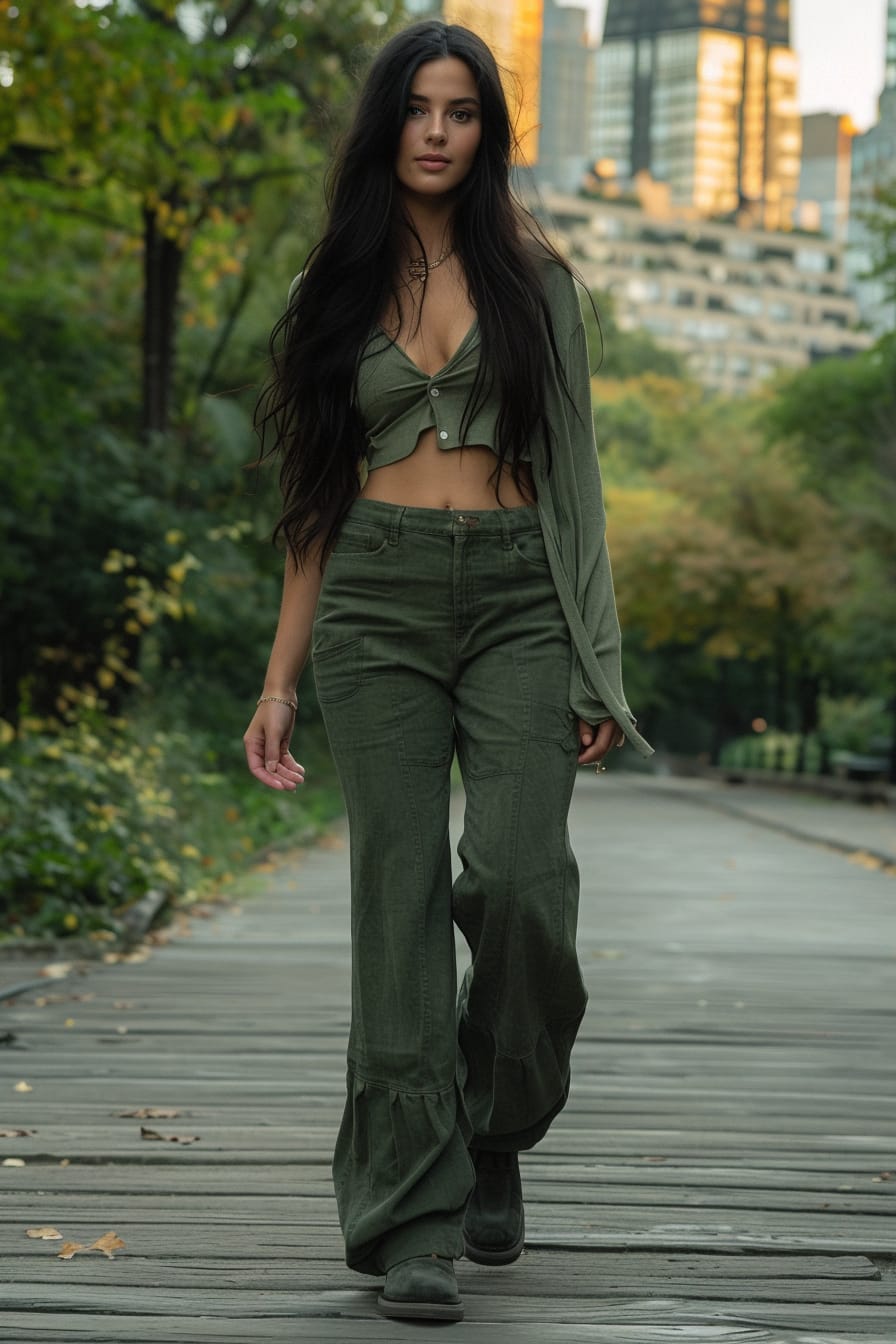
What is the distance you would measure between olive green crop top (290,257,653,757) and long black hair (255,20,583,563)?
2cm

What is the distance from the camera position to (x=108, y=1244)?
11.7ft

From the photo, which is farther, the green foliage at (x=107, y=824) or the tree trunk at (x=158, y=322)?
the tree trunk at (x=158, y=322)

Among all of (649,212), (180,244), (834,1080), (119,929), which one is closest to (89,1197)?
(834,1080)

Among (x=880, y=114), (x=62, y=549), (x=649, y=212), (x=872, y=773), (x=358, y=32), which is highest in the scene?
(x=649, y=212)

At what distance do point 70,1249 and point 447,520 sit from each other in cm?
144

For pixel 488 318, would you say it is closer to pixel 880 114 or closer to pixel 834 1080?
pixel 834 1080

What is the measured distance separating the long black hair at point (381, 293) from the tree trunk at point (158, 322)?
40.3 ft

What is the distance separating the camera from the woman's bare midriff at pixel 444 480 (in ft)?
10.7

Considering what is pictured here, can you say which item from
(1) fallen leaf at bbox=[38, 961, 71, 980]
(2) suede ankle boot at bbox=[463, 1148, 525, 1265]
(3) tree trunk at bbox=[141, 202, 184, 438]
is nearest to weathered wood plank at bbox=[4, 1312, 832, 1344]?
(2) suede ankle boot at bbox=[463, 1148, 525, 1265]

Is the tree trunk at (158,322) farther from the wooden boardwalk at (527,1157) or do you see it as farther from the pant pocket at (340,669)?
the pant pocket at (340,669)

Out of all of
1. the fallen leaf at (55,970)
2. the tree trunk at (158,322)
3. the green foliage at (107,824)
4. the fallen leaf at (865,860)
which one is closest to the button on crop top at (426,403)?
the fallen leaf at (55,970)

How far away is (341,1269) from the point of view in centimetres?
346

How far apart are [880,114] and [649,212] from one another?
9287 cm

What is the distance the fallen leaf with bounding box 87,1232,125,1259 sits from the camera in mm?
3529
